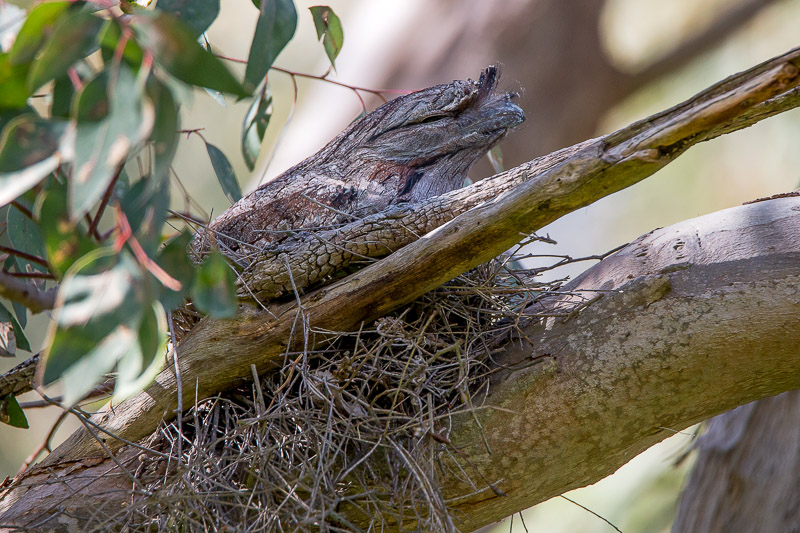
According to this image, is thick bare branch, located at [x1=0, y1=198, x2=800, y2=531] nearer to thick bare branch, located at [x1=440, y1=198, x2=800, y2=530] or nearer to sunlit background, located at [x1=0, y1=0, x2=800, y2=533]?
thick bare branch, located at [x1=440, y1=198, x2=800, y2=530]

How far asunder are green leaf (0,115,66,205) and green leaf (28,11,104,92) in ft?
0.13

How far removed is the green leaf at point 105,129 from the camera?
61 cm

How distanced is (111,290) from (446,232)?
652 mm

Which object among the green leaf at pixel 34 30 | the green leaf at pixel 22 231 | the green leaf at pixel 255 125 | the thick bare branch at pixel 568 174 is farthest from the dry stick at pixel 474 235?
the green leaf at pixel 255 125

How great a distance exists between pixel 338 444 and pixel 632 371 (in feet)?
1.90

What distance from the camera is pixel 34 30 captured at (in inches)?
27.4

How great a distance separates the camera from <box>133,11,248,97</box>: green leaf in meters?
0.66

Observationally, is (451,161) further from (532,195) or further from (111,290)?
(111,290)

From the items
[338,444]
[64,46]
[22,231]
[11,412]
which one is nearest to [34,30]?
[64,46]

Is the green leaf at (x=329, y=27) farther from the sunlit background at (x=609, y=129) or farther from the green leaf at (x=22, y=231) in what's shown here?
the green leaf at (x=22, y=231)

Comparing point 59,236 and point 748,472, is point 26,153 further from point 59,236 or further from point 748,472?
point 748,472

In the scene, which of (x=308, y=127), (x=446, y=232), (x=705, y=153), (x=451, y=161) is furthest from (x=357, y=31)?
(x=705, y=153)

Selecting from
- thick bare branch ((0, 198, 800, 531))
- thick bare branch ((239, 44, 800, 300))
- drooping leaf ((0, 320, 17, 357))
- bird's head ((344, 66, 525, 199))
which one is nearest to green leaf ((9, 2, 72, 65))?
thick bare branch ((239, 44, 800, 300))

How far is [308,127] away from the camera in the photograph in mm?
3703
